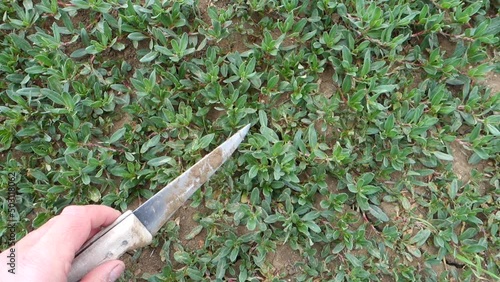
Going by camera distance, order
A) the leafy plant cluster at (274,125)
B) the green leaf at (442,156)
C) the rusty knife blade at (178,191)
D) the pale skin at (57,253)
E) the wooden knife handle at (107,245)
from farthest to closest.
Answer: the green leaf at (442,156) < the leafy plant cluster at (274,125) < the rusty knife blade at (178,191) < the wooden knife handle at (107,245) < the pale skin at (57,253)

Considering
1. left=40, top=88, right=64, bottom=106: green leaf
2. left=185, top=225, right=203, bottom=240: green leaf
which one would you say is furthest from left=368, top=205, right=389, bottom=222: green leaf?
left=40, top=88, right=64, bottom=106: green leaf

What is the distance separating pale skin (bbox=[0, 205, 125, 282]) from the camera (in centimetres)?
192

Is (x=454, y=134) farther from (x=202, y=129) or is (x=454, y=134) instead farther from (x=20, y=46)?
(x=20, y=46)

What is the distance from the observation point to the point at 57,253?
6.44ft

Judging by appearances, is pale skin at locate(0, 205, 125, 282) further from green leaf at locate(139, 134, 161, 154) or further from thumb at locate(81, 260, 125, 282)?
green leaf at locate(139, 134, 161, 154)

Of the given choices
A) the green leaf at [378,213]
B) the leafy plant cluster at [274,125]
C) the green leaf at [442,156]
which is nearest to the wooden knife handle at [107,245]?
the leafy plant cluster at [274,125]

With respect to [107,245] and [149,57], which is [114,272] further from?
[149,57]

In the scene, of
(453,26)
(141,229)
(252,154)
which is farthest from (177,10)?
(453,26)

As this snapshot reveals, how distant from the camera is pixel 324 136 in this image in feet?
9.76

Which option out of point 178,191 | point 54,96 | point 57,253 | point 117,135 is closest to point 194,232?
point 178,191

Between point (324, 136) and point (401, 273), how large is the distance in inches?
36.2

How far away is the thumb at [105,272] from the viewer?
1969mm

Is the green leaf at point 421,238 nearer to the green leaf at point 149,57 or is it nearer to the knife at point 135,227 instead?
the knife at point 135,227

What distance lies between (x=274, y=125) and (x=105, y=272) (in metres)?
1.38
